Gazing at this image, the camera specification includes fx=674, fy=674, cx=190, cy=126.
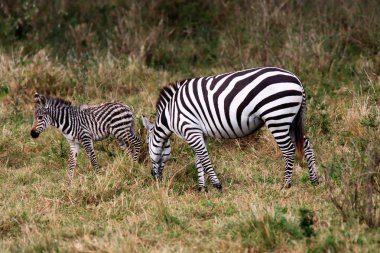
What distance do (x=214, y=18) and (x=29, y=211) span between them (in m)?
8.59

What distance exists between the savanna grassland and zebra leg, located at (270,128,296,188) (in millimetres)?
165

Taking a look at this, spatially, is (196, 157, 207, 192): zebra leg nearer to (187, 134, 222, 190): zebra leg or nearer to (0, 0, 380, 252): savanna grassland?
(187, 134, 222, 190): zebra leg

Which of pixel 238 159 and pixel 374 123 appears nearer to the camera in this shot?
pixel 374 123

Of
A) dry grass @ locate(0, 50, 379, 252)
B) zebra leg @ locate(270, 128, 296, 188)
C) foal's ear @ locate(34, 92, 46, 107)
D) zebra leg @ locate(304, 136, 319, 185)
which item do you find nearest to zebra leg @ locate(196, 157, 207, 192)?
dry grass @ locate(0, 50, 379, 252)

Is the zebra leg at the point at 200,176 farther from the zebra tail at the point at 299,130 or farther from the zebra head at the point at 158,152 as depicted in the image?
the zebra tail at the point at 299,130

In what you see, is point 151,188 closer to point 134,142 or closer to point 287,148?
point 134,142

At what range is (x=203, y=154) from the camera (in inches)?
306

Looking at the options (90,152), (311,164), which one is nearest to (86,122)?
(90,152)

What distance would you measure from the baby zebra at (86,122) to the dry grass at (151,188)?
275 mm

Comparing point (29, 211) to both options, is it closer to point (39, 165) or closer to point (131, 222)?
point (131, 222)

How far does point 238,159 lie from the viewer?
886 cm

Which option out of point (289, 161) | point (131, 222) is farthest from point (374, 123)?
point (131, 222)

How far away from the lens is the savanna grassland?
19.5ft

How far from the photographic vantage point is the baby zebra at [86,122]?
8.58 metres
